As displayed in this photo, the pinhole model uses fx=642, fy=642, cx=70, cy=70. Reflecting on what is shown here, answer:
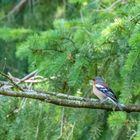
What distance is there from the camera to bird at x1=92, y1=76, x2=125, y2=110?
362 centimetres

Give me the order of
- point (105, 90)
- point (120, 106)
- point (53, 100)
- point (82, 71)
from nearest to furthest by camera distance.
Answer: point (53, 100), point (120, 106), point (82, 71), point (105, 90)

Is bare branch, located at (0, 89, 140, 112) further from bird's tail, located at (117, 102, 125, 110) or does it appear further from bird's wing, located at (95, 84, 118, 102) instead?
bird's wing, located at (95, 84, 118, 102)

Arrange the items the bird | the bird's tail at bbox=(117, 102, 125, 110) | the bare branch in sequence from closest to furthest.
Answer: the bare branch
the bird's tail at bbox=(117, 102, 125, 110)
the bird

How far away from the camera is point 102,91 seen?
3.86 metres

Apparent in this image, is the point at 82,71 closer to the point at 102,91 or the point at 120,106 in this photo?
the point at 102,91

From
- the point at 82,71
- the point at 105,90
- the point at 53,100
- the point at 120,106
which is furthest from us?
the point at 105,90

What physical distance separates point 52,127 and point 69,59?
1.99 ft

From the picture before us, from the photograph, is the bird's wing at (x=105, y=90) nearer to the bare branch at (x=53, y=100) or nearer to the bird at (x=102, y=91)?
the bird at (x=102, y=91)

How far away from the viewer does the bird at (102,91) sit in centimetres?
362

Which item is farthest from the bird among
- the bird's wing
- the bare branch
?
the bare branch

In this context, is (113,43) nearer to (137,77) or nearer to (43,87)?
(137,77)

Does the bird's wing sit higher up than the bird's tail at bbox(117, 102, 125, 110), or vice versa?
the bird's tail at bbox(117, 102, 125, 110)

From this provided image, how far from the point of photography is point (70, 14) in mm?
8102

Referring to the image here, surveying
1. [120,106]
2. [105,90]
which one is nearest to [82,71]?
[105,90]
